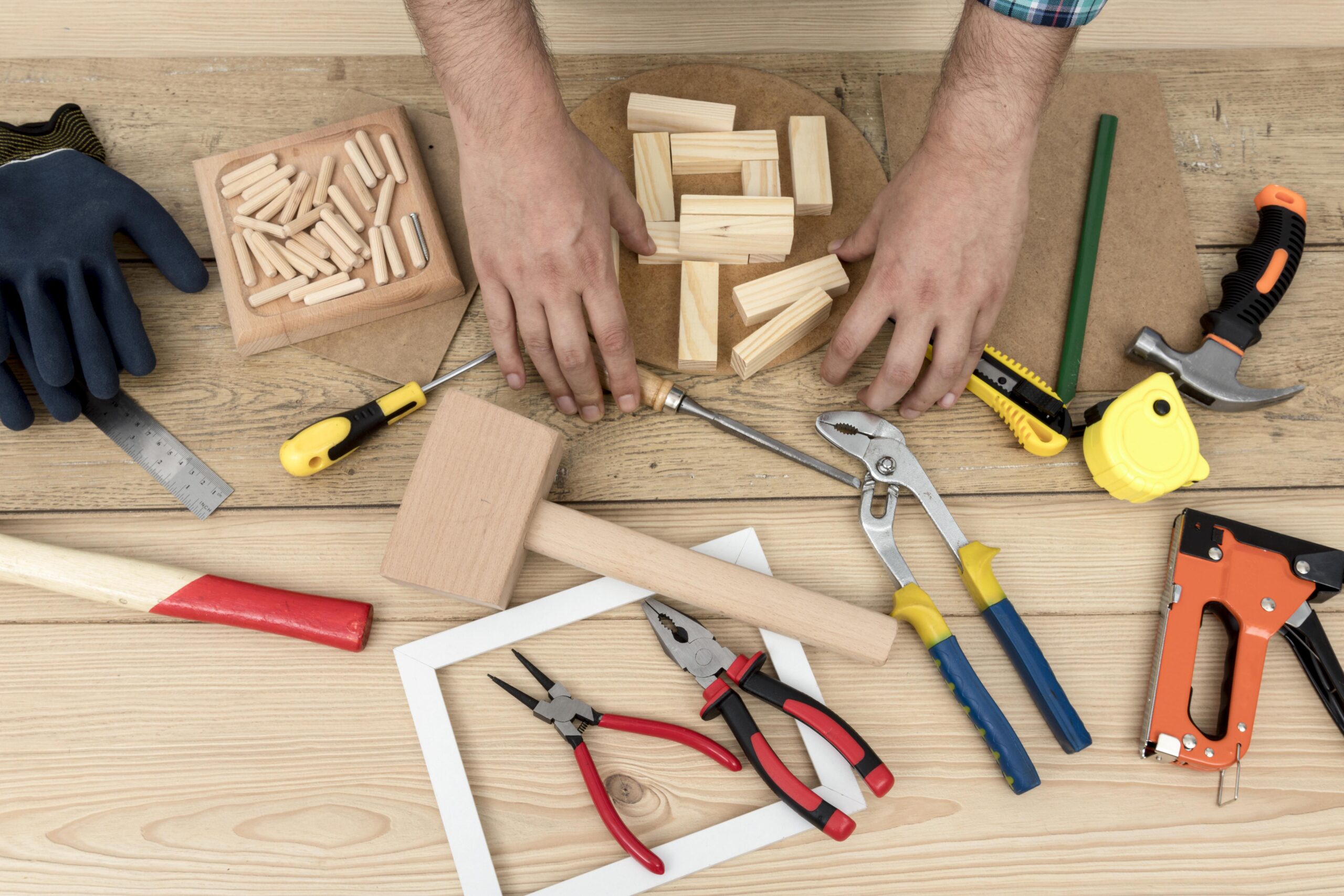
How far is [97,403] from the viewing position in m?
1.18

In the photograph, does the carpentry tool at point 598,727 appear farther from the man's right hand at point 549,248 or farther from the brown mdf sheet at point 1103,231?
the brown mdf sheet at point 1103,231

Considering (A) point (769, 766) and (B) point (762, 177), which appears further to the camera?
(B) point (762, 177)

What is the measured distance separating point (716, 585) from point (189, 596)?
0.70 m

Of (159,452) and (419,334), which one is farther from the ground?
(419,334)

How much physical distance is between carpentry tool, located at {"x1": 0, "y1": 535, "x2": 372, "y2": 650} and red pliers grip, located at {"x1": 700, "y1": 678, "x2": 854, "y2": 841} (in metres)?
0.48

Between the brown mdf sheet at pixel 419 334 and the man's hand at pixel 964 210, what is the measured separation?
0.61 meters

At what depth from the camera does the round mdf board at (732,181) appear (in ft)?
4.03

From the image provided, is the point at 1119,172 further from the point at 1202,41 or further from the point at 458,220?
the point at 458,220

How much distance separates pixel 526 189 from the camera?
1036mm

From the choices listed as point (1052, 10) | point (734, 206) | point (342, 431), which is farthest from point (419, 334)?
point (1052, 10)

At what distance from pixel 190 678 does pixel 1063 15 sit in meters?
1.45

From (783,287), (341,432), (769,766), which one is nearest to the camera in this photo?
(769,766)

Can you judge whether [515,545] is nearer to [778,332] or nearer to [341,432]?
[341,432]

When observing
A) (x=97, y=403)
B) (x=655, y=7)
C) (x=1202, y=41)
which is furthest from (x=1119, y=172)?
(x=97, y=403)
